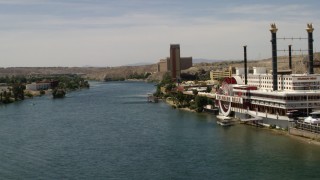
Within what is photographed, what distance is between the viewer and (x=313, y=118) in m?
16.9

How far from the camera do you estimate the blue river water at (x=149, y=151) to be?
12391 mm

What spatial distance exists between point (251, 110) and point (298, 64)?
101 ft

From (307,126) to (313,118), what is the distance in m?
0.56

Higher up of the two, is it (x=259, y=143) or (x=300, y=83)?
(x=300, y=83)

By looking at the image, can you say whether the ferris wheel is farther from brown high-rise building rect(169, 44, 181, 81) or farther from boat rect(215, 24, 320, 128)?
brown high-rise building rect(169, 44, 181, 81)

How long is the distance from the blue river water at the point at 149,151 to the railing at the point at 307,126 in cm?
68

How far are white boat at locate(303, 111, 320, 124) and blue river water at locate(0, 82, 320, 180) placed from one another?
106 cm

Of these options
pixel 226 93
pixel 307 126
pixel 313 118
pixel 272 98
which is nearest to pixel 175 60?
pixel 226 93

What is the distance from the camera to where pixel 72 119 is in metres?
23.7

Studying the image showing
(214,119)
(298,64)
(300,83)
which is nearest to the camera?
(300,83)

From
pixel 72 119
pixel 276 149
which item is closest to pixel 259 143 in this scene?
pixel 276 149

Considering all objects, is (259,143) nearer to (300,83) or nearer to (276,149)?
(276,149)

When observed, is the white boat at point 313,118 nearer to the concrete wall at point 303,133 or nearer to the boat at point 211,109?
the concrete wall at point 303,133

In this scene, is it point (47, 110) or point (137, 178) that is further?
point (47, 110)
